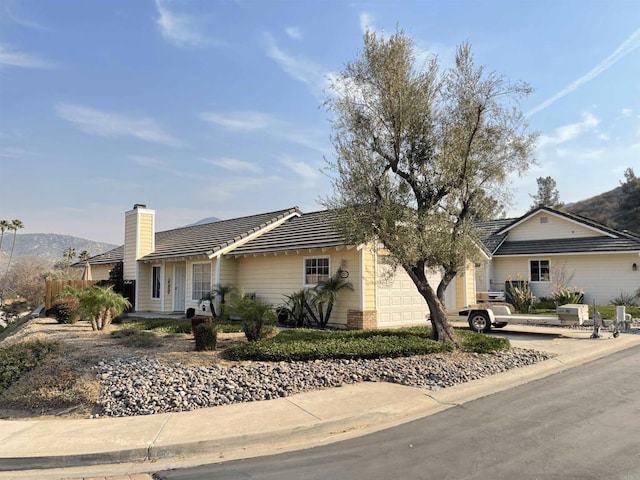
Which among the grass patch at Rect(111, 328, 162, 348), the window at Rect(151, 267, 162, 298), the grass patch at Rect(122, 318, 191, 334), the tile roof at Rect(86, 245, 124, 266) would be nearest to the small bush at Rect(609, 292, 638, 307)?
the grass patch at Rect(122, 318, 191, 334)

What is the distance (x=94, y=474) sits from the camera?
5027 mm

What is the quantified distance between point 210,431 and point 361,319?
947 centimetres

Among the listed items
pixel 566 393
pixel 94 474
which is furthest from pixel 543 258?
pixel 94 474

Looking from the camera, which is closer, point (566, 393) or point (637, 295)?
point (566, 393)

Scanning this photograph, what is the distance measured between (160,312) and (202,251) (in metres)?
4.93

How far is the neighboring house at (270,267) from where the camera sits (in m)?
15.6

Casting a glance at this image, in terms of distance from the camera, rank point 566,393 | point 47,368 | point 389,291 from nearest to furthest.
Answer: point 566,393
point 47,368
point 389,291

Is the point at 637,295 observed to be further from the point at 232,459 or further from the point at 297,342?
the point at 232,459

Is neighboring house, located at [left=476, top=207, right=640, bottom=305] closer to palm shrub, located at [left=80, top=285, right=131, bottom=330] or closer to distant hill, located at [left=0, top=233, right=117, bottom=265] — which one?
palm shrub, located at [left=80, top=285, right=131, bottom=330]

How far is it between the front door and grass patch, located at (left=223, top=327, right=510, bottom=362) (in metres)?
11.3

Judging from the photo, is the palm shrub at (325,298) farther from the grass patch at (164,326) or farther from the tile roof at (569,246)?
the tile roof at (569,246)

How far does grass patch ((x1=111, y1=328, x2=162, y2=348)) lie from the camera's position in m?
11.6

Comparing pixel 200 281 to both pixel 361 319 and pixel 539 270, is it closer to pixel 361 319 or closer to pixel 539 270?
pixel 361 319

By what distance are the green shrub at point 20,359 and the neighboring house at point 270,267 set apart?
7536 millimetres
